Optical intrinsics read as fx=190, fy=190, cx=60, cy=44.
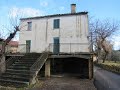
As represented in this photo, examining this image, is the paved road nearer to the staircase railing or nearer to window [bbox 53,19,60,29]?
the staircase railing

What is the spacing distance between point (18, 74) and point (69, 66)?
39.9 feet

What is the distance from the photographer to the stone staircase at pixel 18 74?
1713 cm

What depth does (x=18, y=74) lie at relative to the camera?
60.2 ft

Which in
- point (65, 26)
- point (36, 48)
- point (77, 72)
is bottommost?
point (77, 72)

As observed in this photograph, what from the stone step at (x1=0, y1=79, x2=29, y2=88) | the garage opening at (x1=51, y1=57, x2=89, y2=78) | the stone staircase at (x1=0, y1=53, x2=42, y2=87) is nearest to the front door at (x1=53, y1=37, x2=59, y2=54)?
the garage opening at (x1=51, y1=57, x2=89, y2=78)

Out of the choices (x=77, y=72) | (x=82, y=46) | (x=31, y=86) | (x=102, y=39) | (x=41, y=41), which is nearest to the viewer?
(x=31, y=86)

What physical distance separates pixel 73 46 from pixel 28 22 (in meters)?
7.95

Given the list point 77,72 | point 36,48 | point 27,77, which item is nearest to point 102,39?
point 77,72

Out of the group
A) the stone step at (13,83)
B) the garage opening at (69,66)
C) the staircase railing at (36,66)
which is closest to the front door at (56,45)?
the garage opening at (69,66)

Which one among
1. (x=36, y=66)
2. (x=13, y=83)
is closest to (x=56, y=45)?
(x=36, y=66)

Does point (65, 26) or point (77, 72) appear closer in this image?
point (65, 26)

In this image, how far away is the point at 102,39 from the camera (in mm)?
59406

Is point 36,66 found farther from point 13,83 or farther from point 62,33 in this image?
point 62,33

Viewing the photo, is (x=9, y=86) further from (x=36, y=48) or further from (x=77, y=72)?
(x=77, y=72)
